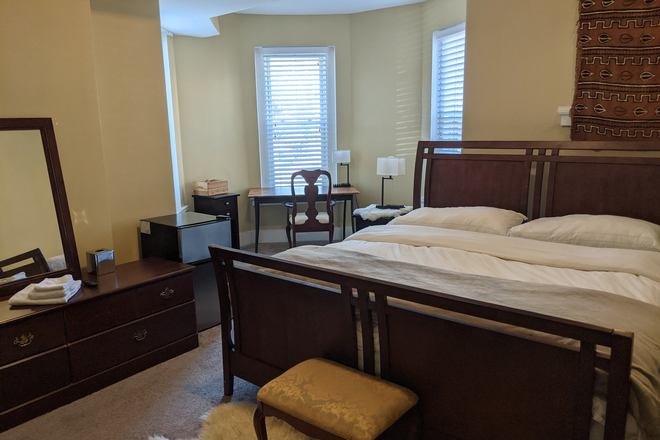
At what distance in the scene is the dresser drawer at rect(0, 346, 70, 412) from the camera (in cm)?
209

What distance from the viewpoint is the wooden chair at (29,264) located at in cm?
239

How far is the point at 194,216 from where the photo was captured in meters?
3.35

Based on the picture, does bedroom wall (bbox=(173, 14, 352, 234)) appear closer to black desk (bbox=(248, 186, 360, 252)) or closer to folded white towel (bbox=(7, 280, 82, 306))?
A: black desk (bbox=(248, 186, 360, 252))

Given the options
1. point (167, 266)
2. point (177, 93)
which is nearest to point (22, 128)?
point (167, 266)

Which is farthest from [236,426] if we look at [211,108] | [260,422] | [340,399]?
[211,108]

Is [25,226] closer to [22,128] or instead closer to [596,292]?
[22,128]

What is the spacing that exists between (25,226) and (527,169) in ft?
10.2

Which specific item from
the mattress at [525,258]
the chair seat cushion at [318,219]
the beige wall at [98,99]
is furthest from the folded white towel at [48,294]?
the chair seat cushion at [318,219]

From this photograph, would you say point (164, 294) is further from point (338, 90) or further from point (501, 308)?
point (338, 90)

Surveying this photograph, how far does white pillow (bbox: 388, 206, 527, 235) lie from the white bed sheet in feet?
0.34

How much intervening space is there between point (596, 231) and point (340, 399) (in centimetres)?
184

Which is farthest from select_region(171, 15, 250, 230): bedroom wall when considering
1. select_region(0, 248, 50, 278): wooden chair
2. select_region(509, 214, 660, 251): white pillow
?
select_region(509, 214, 660, 251): white pillow

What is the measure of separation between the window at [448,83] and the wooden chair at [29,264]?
11.3 ft

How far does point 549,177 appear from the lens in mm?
3014
